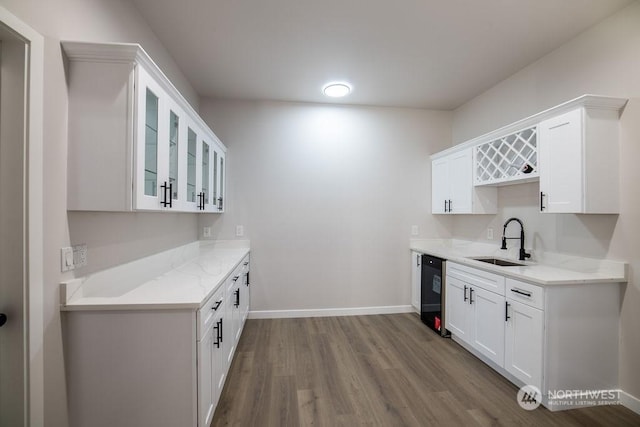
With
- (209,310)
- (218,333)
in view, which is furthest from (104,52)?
(218,333)

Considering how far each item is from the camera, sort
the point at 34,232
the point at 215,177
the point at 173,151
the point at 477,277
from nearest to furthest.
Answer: the point at 34,232 → the point at 173,151 → the point at 477,277 → the point at 215,177

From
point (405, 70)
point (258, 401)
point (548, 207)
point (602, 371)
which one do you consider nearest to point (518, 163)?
point (548, 207)

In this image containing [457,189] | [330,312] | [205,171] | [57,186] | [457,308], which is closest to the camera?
[57,186]

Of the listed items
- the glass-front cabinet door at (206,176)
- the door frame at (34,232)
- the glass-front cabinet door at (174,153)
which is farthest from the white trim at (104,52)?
the glass-front cabinet door at (206,176)

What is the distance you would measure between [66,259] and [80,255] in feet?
0.31

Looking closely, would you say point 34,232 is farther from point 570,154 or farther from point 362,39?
point 570,154

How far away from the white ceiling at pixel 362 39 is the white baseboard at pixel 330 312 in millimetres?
2790

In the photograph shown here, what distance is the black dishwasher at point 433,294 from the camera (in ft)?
10.1

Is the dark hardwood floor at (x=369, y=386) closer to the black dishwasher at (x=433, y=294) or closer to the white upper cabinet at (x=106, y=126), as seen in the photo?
the black dishwasher at (x=433, y=294)

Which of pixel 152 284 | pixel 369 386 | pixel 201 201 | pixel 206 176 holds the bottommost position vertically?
pixel 369 386

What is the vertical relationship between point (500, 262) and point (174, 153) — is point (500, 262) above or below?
below

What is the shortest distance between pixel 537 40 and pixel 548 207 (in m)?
1.45

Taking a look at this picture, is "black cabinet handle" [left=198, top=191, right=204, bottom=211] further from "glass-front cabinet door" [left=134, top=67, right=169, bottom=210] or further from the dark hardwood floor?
the dark hardwood floor

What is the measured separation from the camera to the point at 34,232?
3.92 ft
